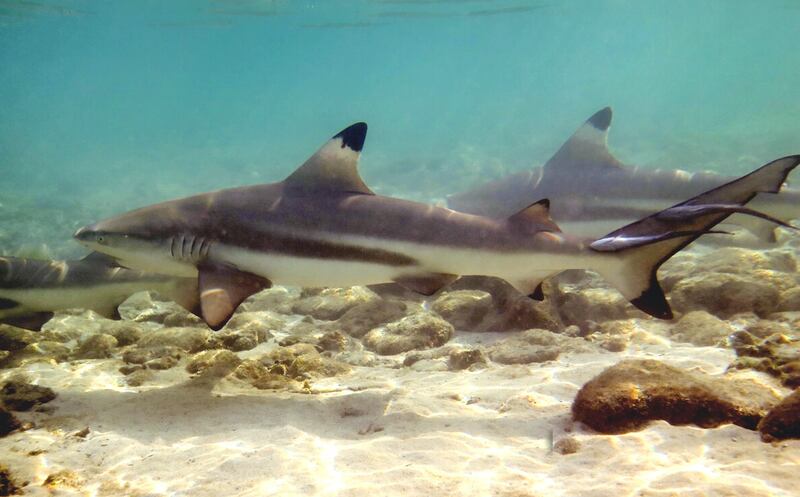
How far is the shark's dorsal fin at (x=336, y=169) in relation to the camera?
4.48 m

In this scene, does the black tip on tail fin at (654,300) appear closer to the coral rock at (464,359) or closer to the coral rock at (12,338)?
the coral rock at (464,359)

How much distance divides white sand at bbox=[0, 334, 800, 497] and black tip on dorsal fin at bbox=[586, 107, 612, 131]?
12.6 ft

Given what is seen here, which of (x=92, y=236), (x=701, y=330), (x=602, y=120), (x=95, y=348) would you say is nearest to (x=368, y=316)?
(x=95, y=348)

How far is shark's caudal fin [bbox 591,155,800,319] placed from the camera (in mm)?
3389

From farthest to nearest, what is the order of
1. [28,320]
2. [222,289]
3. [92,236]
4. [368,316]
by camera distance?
[368,316], [28,320], [92,236], [222,289]

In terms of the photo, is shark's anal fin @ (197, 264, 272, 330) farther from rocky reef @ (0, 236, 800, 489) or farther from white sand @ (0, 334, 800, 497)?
rocky reef @ (0, 236, 800, 489)

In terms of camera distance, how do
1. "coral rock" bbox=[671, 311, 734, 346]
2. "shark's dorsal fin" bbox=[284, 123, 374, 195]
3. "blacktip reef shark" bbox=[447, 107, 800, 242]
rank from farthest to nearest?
"blacktip reef shark" bbox=[447, 107, 800, 242] < "coral rock" bbox=[671, 311, 734, 346] < "shark's dorsal fin" bbox=[284, 123, 374, 195]

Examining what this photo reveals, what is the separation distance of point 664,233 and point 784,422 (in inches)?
54.0

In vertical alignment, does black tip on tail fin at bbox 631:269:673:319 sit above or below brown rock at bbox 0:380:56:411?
above

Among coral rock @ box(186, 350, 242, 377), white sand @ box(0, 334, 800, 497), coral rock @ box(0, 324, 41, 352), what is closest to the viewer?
white sand @ box(0, 334, 800, 497)

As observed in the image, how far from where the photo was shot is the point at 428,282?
4.23 m

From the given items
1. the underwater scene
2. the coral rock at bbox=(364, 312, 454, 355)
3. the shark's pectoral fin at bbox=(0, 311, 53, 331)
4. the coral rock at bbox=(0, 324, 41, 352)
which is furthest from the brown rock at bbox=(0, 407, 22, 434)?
the coral rock at bbox=(364, 312, 454, 355)

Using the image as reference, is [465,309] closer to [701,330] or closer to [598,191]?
[598,191]

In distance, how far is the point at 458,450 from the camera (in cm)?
331
